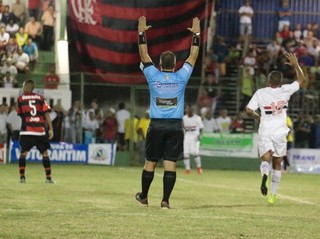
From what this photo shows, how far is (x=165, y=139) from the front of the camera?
47.3ft

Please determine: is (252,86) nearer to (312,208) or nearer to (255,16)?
(255,16)

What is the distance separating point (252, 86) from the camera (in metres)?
35.9

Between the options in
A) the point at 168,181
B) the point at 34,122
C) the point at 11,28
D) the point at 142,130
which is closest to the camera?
the point at 168,181

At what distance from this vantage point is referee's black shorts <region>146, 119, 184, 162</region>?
14.3 meters

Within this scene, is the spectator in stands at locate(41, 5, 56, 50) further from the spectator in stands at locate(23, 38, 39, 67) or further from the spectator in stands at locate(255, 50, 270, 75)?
the spectator in stands at locate(255, 50, 270, 75)

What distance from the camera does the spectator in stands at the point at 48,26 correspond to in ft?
115

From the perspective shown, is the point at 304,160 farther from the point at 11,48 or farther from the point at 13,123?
the point at 11,48

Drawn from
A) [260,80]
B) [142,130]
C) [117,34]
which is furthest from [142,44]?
[260,80]

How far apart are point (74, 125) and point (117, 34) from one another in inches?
137

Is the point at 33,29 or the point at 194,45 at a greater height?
the point at 33,29

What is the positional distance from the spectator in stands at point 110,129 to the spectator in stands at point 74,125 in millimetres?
853

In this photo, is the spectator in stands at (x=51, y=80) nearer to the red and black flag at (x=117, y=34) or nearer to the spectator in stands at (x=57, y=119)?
the spectator in stands at (x=57, y=119)

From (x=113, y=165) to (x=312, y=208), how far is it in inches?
735

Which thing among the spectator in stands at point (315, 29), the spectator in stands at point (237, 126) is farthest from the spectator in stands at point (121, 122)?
the spectator in stands at point (315, 29)
